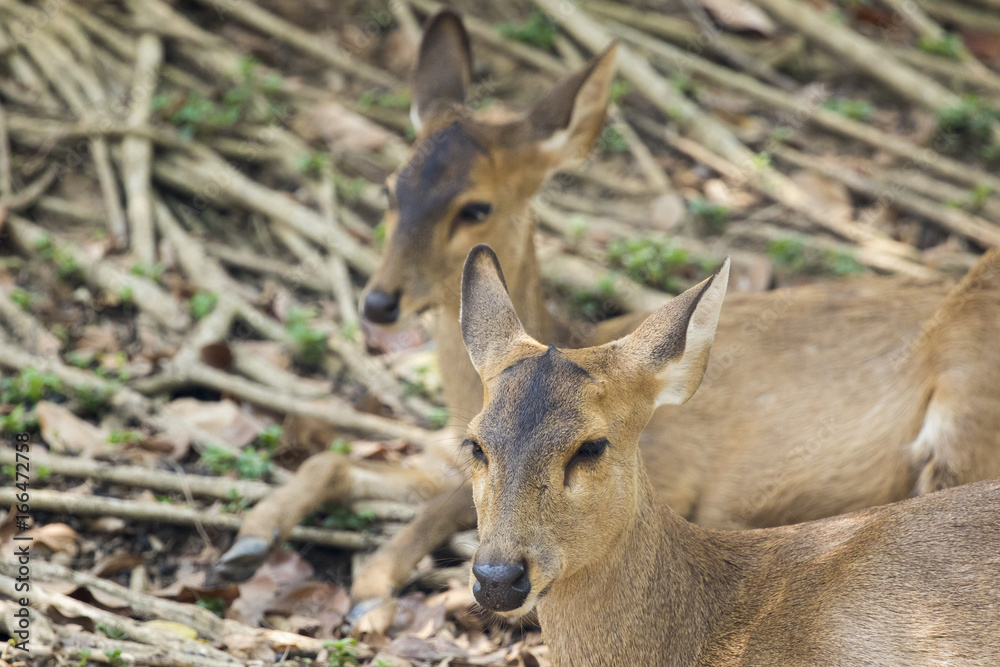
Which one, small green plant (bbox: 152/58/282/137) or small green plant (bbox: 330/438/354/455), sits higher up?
small green plant (bbox: 152/58/282/137)

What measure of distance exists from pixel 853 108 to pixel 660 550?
5631 mm

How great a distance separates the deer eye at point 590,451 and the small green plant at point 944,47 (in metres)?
6.64

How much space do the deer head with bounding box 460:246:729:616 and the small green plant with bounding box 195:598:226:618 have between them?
5.66ft

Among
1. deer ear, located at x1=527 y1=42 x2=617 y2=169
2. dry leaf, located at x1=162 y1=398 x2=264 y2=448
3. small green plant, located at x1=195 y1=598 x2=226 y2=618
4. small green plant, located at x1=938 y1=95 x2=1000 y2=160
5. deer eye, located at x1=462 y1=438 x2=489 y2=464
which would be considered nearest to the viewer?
deer eye, located at x1=462 y1=438 x2=489 y2=464

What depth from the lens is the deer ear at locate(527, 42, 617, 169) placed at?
5.29m

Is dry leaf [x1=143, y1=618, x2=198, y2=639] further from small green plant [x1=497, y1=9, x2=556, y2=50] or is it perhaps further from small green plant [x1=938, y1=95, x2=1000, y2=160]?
small green plant [x1=938, y1=95, x2=1000, y2=160]

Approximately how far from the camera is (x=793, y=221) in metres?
7.47

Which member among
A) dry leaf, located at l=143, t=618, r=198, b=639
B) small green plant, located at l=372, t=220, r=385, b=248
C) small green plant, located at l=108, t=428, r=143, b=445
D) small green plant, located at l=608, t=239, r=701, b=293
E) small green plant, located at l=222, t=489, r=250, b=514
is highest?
small green plant, located at l=372, t=220, r=385, b=248

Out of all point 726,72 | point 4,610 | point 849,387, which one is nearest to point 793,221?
point 726,72

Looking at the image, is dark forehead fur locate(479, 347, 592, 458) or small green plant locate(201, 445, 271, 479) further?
small green plant locate(201, 445, 271, 479)

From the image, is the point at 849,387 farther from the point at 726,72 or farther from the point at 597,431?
the point at 726,72

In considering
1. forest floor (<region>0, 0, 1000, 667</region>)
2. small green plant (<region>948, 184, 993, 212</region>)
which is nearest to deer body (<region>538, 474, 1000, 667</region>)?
forest floor (<region>0, 0, 1000, 667</region>)

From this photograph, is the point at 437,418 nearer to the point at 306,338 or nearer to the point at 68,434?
the point at 306,338

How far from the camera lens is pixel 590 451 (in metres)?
3.31
